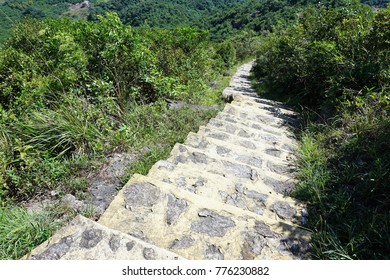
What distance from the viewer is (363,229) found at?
2094 millimetres

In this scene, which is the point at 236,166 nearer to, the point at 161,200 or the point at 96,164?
the point at 161,200

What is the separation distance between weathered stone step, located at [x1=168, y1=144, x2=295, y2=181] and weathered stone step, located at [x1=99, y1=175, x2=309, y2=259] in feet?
2.72

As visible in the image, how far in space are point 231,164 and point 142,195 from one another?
4.43 feet

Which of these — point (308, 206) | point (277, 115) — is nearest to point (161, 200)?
point (308, 206)

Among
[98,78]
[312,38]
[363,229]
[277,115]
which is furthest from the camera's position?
[312,38]

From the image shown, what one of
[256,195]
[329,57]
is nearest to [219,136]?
[256,195]

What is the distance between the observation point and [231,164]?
128 inches

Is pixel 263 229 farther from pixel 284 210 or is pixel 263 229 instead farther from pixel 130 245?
pixel 130 245

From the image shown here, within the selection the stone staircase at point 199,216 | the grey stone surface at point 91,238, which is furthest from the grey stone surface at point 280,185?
the grey stone surface at point 91,238

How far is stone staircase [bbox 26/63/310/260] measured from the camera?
1.76m

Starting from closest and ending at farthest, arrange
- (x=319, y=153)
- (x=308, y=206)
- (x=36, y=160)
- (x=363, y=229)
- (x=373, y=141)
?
1. (x=363, y=229)
2. (x=308, y=206)
3. (x=36, y=160)
4. (x=373, y=141)
5. (x=319, y=153)

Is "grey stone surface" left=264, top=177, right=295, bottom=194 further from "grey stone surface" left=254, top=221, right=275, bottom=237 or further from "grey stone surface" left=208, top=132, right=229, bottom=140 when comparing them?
"grey stone surface" left=208, top=132, right=229, bottom=140

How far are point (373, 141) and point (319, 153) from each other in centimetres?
64

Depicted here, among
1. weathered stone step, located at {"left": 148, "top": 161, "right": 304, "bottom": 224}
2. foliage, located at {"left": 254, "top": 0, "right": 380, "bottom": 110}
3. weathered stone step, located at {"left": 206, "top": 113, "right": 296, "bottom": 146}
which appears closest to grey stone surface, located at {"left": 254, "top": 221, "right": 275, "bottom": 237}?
weathered stone step, located at {"left": 148, "top": 161, "right": 304, "bottom": 224}
